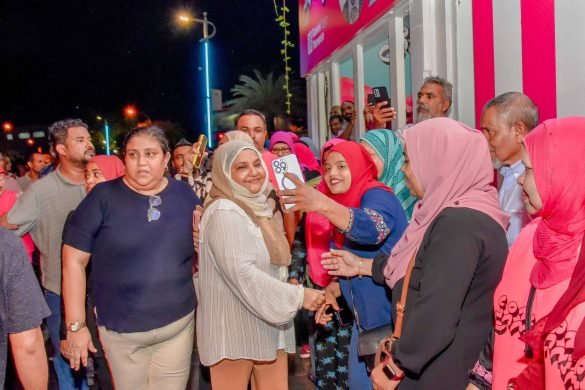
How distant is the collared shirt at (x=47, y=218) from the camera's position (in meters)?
3.77

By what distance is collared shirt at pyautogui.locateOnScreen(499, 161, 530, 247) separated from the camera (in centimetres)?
294

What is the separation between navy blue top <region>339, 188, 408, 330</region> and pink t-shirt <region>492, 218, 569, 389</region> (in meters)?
0.88

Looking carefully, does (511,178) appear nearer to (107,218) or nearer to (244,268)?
Answer: (244,268)

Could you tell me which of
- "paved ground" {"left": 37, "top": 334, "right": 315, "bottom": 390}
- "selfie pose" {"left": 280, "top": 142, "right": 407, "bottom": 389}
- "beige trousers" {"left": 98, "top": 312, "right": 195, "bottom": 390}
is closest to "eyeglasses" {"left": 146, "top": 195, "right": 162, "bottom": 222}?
"beige trousers" {"left": 98, "top": 312, "right": 195, "bottom": 390}

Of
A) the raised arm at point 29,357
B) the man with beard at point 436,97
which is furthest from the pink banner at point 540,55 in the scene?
the raised arm at point 29,357

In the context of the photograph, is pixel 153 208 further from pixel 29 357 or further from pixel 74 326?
pixel 29 357

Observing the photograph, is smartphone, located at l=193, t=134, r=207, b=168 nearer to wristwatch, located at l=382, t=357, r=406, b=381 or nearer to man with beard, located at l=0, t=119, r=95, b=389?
man with beard, located at l=0, t=119, r=95, b=389

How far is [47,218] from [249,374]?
6.21ft

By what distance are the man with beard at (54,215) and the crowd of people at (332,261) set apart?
0.04 feet

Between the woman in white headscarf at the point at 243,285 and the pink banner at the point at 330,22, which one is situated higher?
the pink banner at the point at 330,22

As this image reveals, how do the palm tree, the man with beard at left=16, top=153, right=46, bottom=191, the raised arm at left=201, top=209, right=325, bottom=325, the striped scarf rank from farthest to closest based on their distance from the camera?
the palm tree → the man with beard at left=16, top=153, right=46, bottom=191 → the striped scarf → the raised arm at left=201, top=209, right=325, bottom=325

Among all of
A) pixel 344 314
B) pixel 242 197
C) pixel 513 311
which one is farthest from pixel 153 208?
Result: pixel 513 311

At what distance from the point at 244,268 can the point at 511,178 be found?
Result: 1.61m

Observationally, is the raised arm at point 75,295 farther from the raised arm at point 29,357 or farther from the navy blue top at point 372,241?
the navy blue top at point 372,241
